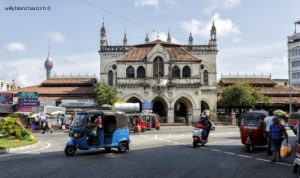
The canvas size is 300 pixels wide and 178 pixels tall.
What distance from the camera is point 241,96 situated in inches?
1758

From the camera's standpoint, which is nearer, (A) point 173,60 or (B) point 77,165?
(B) point 77,165

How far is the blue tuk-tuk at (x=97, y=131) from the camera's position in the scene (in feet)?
45.9

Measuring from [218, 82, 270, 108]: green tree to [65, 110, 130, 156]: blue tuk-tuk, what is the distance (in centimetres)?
3194

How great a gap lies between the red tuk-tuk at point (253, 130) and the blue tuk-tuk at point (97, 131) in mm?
5428

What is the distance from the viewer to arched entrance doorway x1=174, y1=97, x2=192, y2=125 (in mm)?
44906

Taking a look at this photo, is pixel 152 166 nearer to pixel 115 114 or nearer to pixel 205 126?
pixel 115 114

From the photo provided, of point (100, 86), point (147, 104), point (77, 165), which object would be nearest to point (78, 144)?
point (77, 165)

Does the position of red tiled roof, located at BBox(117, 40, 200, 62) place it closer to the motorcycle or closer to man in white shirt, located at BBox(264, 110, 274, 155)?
the motorcycle

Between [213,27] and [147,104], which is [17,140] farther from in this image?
[213,27]

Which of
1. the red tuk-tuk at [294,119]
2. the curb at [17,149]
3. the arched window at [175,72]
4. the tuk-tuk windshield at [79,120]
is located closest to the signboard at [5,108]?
the arched window at [175,72]

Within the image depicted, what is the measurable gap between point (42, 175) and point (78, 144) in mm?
4735

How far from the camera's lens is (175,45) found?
1870 inches

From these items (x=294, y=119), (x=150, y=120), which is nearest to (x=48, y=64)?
(x=150, y=120)

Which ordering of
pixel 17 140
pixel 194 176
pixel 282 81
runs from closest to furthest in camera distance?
pixel 194 176 < pixel 17 140 < pixel 282 81
